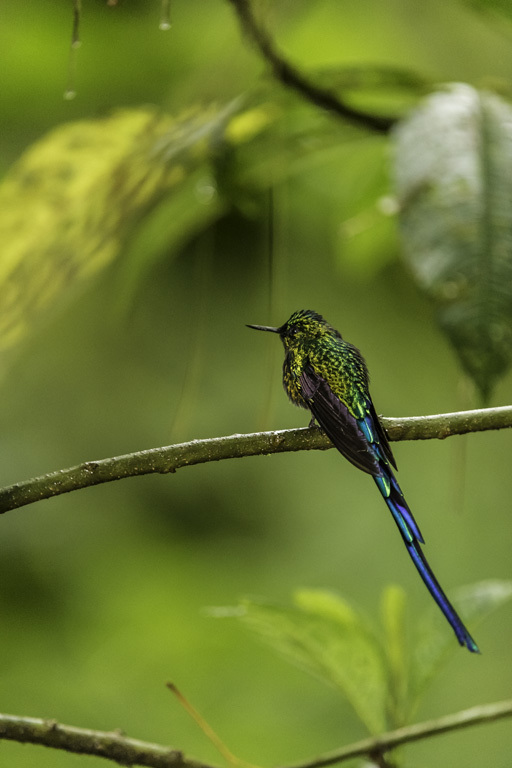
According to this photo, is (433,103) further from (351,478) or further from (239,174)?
(351,478)

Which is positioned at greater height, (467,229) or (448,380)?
(467,229)

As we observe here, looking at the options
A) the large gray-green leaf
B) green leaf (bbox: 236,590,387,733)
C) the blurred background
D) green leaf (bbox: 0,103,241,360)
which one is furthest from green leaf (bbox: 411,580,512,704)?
the blurred background

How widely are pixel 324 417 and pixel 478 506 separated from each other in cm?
103

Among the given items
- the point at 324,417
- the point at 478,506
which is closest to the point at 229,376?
the point at 478,506

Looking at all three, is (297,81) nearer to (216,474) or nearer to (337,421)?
(337,421)

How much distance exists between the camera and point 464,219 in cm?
57

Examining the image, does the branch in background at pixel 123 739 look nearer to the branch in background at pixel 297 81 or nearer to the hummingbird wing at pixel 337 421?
the hummingbird wing at pixel 337 421

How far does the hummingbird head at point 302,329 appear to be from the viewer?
0.54m

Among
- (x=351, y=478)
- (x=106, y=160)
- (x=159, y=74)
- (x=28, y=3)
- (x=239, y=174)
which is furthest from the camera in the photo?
(x=351, y=478)

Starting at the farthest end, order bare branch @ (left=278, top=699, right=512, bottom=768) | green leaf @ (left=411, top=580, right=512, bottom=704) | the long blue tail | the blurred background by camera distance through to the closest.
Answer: the blurred background, green leaf @ (left=411, top=580, right=512, bottom=704), bare branch @ (left=278, top=699, right=512, bottom=768), the long blue tail

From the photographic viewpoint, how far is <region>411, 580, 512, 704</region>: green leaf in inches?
23.1

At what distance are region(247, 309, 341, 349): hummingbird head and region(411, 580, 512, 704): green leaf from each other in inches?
8.9

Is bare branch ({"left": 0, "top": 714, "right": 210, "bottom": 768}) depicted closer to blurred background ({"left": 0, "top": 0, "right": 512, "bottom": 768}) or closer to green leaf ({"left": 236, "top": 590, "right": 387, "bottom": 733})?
green leaf ({"left": 236, "top": 590, "right": 387, "bottom": 733})

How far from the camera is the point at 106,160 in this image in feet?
2.24
